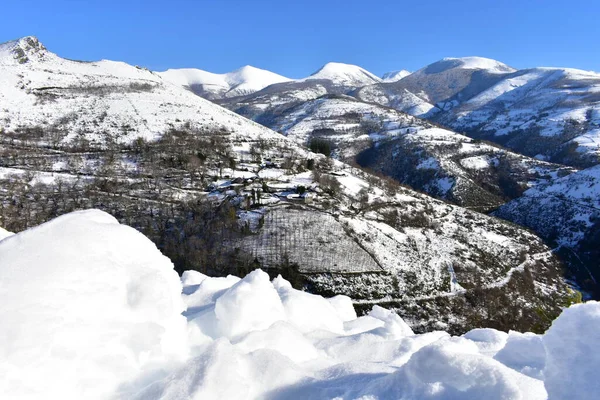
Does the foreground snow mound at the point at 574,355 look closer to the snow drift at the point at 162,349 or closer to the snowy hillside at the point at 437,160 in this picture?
the snow drift at the point at 162,349

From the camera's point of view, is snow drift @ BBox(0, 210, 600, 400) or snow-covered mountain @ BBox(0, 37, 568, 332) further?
snow-covered mountain @ BBox(0, 37, 568, 332)

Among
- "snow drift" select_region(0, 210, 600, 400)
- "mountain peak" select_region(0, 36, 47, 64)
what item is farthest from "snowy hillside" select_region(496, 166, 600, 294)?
"mountain peak" select_region(0, 36, 47, 64)

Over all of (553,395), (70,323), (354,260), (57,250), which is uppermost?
(57,250)

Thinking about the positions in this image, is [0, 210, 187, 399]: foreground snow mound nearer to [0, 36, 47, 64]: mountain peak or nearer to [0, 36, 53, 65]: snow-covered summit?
[0, 36, 53, 65]: snow-covered summit

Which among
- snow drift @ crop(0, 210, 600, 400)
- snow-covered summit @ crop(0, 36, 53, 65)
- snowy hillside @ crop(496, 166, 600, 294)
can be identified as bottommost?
snowy hillside @ crop(496, 166, 600, 294)

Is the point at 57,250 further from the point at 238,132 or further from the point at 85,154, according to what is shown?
the point at 238,132

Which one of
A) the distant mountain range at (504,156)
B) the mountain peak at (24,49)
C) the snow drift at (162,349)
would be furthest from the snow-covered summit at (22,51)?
the snow drift at (162,349)

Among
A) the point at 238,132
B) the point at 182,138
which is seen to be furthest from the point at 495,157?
the point at 182,138
